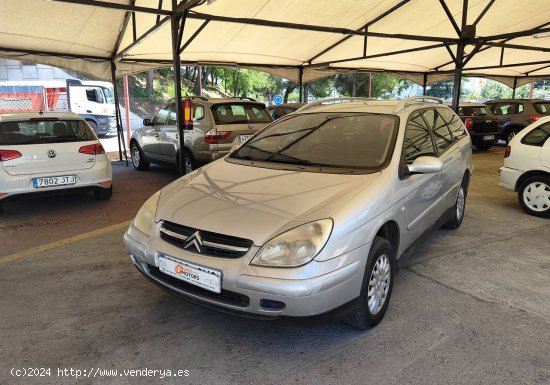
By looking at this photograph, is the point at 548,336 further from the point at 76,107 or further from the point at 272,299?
the point at 76,107

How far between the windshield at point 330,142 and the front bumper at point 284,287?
0.90 metres

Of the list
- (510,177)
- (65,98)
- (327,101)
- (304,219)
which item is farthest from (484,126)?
(65,98)

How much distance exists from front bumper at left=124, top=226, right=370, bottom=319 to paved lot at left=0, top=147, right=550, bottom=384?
0.38 meters

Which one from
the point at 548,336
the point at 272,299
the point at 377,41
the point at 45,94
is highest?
the point at 377,41

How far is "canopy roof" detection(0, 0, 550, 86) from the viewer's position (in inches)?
270

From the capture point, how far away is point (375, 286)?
2682 millimetres

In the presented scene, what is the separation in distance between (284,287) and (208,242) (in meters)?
0.53

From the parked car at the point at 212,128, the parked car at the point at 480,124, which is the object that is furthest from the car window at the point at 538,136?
the parked car at the point at 480,124

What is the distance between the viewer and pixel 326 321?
89.4 inches

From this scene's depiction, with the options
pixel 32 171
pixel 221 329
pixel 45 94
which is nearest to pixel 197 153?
pixel 32 171

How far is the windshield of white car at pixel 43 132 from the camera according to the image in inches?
205

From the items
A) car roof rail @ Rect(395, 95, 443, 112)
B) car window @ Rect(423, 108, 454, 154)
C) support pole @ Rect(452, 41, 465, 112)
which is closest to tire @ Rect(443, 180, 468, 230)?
car window @ Rect(423, 108, 454, 154)

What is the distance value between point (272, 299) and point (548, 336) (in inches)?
75.1

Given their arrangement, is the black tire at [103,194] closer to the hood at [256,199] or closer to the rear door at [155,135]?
the rear door at [155,135]
